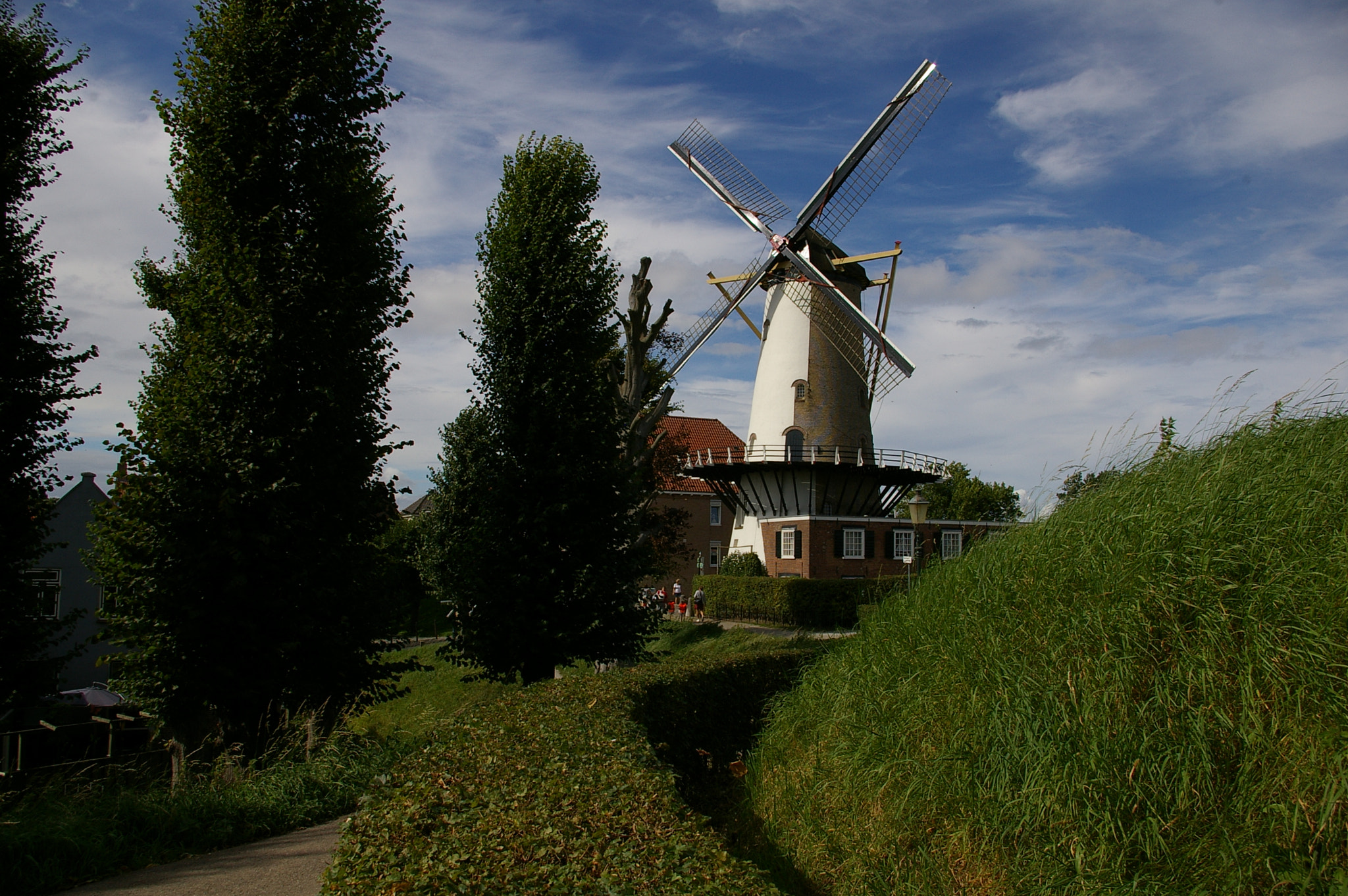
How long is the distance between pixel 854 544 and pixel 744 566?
416 centimetres

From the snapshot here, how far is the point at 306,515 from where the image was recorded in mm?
10047

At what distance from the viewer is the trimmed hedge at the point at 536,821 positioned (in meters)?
3.37

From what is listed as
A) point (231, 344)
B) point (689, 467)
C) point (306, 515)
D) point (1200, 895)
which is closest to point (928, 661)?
point (1200, 895)

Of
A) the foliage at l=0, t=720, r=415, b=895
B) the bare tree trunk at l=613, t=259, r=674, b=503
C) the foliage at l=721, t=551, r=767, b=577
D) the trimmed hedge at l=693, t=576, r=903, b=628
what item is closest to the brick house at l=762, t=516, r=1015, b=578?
the foliage at l=721, t=551, r=767, b=577

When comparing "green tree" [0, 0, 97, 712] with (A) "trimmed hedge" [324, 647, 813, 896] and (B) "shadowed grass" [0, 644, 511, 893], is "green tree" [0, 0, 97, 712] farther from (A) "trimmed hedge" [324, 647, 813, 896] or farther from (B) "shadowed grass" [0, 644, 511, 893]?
(A) "trimmed hedge" [324, 647, 813, 896]

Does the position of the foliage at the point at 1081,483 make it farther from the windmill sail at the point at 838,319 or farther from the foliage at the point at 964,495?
the foliage at the point at 964,495

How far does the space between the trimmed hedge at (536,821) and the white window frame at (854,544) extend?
2611cm

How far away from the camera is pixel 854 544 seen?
31.4 metres

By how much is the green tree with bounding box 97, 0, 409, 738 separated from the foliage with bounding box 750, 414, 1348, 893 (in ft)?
22.2

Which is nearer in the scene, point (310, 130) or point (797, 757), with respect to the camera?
point (797, 757)

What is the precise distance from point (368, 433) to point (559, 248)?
4.39m

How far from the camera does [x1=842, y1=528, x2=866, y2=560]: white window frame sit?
3133 centimetres

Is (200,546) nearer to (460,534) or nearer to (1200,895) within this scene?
(460,534)

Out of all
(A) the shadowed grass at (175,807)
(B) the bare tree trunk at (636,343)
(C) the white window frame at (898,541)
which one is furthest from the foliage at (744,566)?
(A) the shadowed grass at (175,807)
